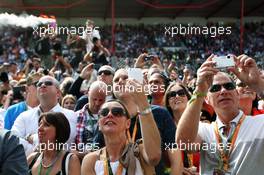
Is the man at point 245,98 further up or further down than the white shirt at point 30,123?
further up

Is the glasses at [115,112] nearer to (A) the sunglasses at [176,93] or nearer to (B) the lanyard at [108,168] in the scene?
(B) the lanyard at [108,168]

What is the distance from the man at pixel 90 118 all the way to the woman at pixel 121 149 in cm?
68

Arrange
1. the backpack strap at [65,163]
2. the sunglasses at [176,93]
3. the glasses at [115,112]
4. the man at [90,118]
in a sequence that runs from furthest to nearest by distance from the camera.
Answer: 1. the sunglasses at [176,93]
2. the man at [90,118]
3. the backpack strap at [65,163]
4. the glasses at [115,112]

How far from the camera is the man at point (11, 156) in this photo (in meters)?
2.25

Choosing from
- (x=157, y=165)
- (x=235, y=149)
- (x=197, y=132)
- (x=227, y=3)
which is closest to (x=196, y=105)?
(x=197, y=132)

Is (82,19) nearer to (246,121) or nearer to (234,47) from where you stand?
(234,47)

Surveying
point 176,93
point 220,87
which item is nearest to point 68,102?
point 176,93

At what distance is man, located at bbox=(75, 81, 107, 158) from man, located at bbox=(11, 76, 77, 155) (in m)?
0.07

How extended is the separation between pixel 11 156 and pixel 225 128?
1.41 meters

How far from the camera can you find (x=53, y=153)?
3580 mm

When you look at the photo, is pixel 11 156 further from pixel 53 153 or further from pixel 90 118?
pixel 90 118

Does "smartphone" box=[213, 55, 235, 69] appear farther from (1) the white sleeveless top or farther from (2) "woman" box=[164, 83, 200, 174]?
(2) "woman" box=[164, 83, 200, 174]

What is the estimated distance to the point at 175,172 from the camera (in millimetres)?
3439

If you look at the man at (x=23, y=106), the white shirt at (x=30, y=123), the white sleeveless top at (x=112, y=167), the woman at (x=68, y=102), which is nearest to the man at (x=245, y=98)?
the white sleeveless top at (x=112, y=167)
